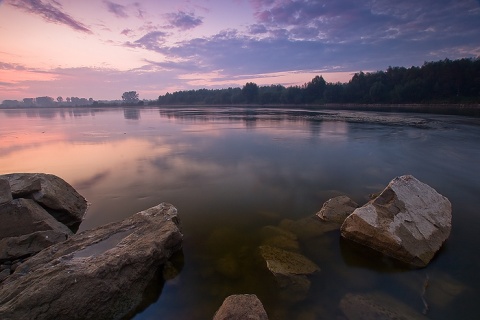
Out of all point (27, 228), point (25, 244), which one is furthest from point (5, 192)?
point (25, 244)

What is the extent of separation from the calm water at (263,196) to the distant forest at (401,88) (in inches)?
2606

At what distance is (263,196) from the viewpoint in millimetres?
11438

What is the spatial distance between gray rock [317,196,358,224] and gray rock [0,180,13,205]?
10.1m

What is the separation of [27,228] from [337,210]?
32.7ft

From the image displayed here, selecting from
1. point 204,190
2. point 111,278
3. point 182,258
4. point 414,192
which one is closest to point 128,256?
point 111,278

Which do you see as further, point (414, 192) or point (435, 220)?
point (414, 192)

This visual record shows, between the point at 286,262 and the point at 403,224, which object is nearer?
the point at 286,262

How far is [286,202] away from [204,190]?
3.93 m

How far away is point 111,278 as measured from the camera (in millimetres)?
5340

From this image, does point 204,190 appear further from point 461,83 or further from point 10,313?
point 461,83

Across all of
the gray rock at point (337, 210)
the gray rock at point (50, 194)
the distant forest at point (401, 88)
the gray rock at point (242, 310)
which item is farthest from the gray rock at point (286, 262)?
the distant forest at point (401, 88)

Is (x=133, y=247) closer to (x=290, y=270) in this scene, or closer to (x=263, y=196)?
(x=290, y=270)

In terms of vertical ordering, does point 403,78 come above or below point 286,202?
above

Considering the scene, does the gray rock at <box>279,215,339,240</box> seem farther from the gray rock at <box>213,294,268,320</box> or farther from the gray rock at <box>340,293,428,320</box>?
the gray rock at <box>213,294,268,320</box>
